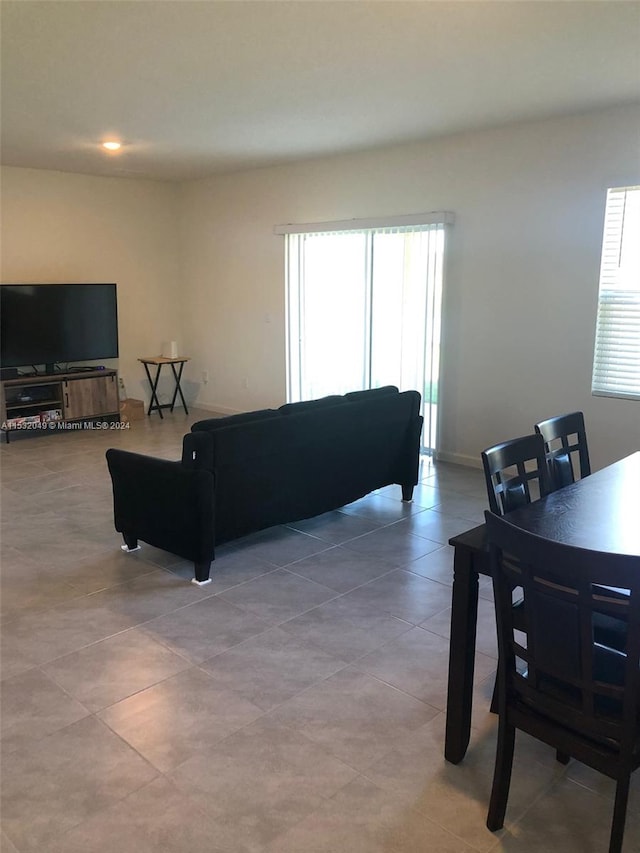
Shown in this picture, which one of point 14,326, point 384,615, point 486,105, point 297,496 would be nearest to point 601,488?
point 384,615

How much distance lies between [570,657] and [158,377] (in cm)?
700

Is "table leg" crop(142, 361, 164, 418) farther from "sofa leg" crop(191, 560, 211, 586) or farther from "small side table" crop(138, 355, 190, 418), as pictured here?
"sofa leg" crop(191, 560, 211, 586)

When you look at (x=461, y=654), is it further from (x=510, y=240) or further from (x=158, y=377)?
(x=158, y=377)

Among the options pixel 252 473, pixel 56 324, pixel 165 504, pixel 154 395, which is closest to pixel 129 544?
pixel 165 504

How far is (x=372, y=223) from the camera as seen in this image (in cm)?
599

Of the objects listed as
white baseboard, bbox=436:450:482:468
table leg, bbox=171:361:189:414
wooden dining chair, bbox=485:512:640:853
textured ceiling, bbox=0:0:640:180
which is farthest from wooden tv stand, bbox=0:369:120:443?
wooden dining chair, bbox=485:512:640:853

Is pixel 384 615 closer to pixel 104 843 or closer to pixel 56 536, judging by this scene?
pixel 104 843

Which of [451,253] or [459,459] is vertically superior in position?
[451,253]

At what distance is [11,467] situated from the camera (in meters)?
5.68

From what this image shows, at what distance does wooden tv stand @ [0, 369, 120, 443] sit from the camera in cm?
668

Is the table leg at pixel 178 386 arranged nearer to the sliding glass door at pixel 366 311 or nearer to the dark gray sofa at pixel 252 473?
the sliding glass door at pixel 366 311

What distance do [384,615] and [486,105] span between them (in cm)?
333

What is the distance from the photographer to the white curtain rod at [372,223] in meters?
5.48

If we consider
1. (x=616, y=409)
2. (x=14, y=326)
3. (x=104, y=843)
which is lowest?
(x=104, y=843)
